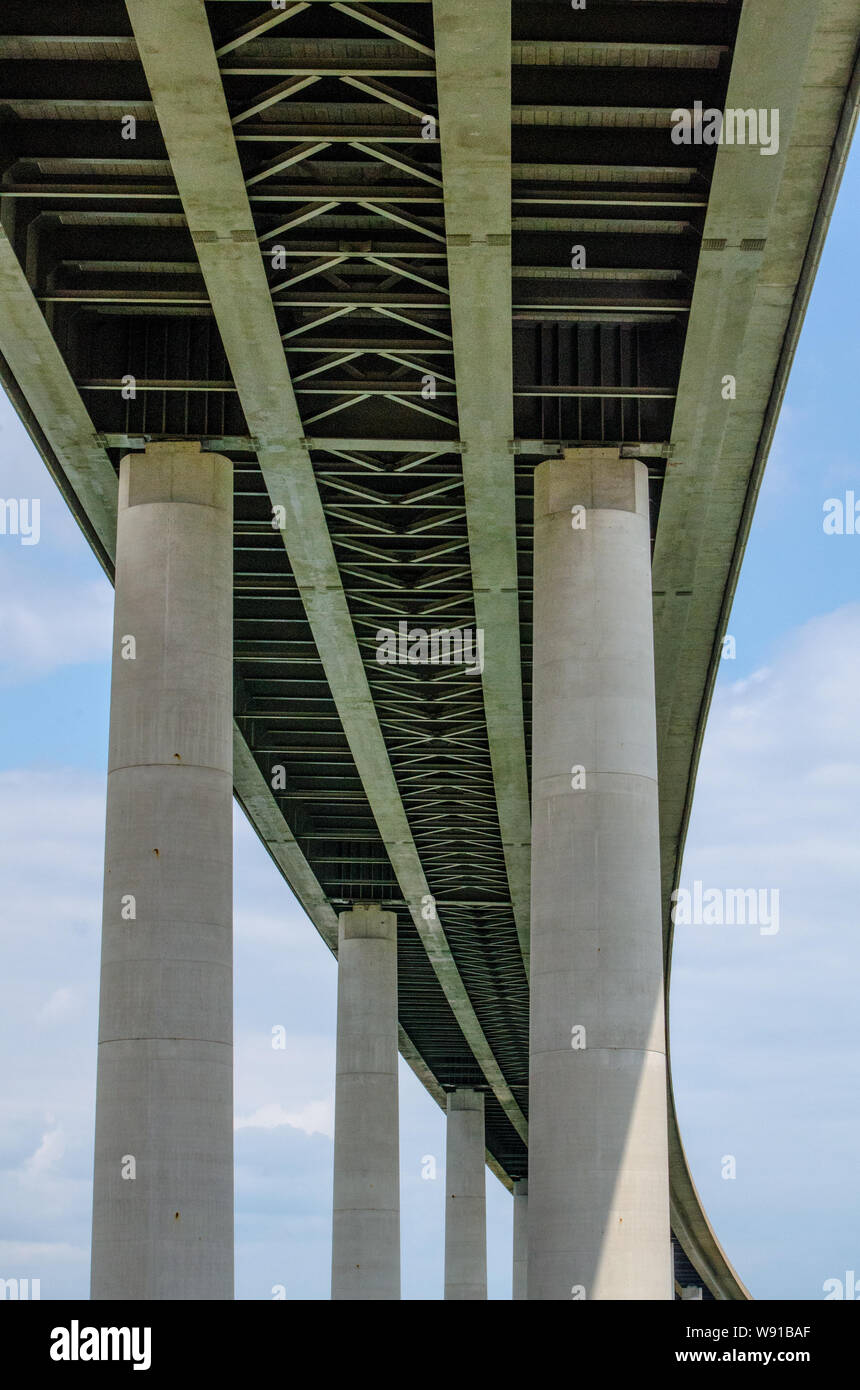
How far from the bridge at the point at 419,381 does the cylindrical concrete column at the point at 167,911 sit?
0.15 ft

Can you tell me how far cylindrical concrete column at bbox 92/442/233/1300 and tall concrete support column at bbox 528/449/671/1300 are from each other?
388cm

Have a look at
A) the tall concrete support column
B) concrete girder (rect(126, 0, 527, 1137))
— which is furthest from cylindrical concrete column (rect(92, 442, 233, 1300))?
the tall concrete support column

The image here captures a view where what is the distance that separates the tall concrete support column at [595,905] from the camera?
2089cm

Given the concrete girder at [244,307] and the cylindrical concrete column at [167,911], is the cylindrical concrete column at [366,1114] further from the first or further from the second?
the cylindrical concrete column at [167,911]

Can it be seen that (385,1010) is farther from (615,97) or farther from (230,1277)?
(615,97)

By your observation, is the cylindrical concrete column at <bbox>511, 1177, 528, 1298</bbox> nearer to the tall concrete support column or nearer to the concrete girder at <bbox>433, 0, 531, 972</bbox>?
the concrete girder at <bbox>433, 0, 531, 972</bbox>

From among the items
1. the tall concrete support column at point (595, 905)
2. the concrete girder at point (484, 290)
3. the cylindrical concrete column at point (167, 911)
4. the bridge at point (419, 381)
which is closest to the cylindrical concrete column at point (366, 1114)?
the concrete girder at point (484, 290)

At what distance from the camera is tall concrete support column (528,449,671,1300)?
2089cm

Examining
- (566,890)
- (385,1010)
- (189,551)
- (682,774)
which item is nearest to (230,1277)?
(566,890)

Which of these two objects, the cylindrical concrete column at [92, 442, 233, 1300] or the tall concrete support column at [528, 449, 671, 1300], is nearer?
the cylindrical concrete column at [92, 442, 233, 1300]

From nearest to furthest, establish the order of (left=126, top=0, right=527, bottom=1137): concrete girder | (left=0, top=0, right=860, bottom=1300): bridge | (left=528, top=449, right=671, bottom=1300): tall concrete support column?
(left=126, top=0, right=527, bottom=1137): concrete girder < (left=0, top=0, right=860, bottom=1300): bridge < (left=528, top=449, right=671, bottom=1300): tall concrete support column

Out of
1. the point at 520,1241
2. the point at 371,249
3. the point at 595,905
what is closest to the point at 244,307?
the point at 371,249

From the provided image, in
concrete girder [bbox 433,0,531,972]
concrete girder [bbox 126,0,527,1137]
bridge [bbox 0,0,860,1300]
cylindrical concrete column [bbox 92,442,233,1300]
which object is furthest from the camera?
cylindrical concrete column [bbox 92,442,233,1300]

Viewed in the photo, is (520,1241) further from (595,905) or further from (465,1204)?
(595,905)
